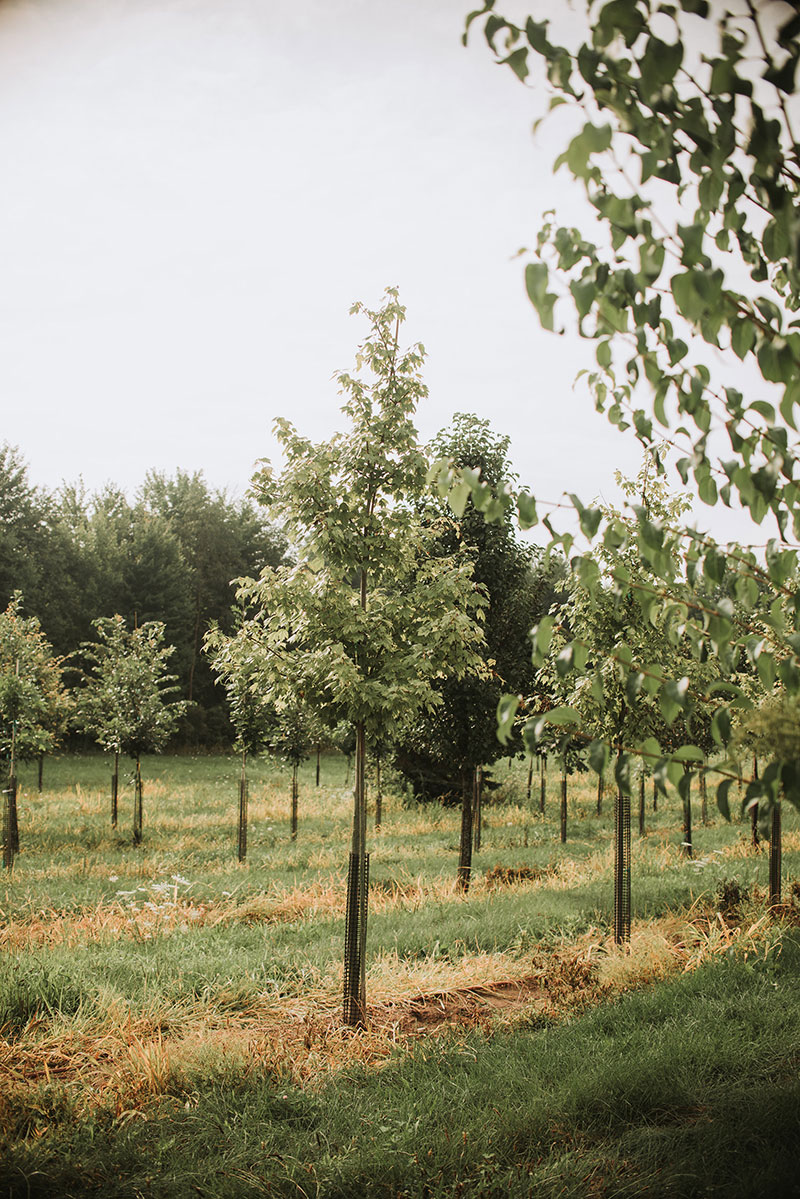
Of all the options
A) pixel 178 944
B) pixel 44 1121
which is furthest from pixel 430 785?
pixel 44 1121

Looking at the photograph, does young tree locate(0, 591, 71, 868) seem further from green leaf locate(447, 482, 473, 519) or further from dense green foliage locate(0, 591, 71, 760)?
green leaf locate(447, 482, 473, 519)

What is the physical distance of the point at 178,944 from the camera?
7.81 meters

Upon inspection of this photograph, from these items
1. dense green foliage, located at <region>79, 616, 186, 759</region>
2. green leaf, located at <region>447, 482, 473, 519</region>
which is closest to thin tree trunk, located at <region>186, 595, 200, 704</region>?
dense green foliage, located at <region>79, 616, 186, 759</region>

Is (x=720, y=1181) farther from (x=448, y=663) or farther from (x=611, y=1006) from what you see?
(x=448, y=663)

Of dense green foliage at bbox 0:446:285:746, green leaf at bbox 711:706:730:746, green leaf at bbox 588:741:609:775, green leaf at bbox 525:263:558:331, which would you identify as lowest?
green leaf at bbox 588:741:609:775

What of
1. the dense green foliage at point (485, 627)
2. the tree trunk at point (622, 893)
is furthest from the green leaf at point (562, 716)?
the dense green foliage at point (485, 627)

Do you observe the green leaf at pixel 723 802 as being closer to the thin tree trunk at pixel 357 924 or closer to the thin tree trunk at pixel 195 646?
the thin tree trunk at pixel 357 924

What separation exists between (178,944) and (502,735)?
24.7 ft

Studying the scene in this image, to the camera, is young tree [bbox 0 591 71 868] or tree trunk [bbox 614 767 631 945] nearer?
tree trunk [bbox 614 767 631 945]

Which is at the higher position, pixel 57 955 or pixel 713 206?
pixel 713 206

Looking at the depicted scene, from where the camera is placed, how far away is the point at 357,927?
234 inches

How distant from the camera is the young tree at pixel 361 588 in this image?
5930 millimetres

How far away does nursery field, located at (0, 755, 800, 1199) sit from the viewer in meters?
3.45

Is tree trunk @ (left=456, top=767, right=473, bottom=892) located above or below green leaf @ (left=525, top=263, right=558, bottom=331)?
below
